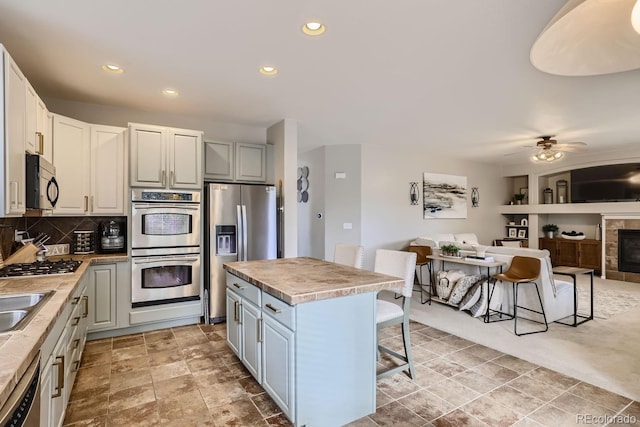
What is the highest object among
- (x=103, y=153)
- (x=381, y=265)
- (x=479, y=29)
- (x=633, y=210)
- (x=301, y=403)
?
(x=479, y=29)

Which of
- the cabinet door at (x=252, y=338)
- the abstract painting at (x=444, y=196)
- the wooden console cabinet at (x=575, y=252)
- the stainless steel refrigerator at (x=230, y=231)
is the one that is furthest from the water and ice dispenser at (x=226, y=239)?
the wooden console cabinet at (x=575, y=252)

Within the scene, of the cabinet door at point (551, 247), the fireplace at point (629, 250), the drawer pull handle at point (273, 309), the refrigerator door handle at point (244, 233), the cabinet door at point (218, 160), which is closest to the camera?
the drawer pull handle at point (273, 309)

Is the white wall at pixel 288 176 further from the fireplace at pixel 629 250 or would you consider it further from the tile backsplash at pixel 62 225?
the fireplace at pixel 629 250

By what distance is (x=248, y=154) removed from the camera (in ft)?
14.3

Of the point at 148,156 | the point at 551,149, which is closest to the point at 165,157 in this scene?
the point at 148,156

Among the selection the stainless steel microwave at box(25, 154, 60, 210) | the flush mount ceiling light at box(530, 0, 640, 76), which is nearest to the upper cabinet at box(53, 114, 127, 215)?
the stainless steel microwave at box(25, 154, 60, 210)

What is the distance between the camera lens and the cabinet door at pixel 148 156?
3.52 meters

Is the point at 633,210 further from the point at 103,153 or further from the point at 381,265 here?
the point at 103,153

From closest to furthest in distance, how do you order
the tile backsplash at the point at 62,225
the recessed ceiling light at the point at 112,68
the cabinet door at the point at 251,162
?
the recessed ceiling light at the point at 112,68, the tile backsplash at the point at 62,225, the cabinet door at the point at 251,162

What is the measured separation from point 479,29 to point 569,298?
3.64 meters

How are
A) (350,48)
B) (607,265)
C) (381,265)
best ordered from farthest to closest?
(607,265), (381,265), (350,48)

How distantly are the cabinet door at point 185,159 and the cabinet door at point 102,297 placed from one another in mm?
1125

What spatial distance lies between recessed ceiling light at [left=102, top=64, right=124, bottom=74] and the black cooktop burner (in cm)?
172

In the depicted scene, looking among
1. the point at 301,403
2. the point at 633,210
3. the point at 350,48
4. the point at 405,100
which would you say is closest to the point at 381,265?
the point at 301,403
